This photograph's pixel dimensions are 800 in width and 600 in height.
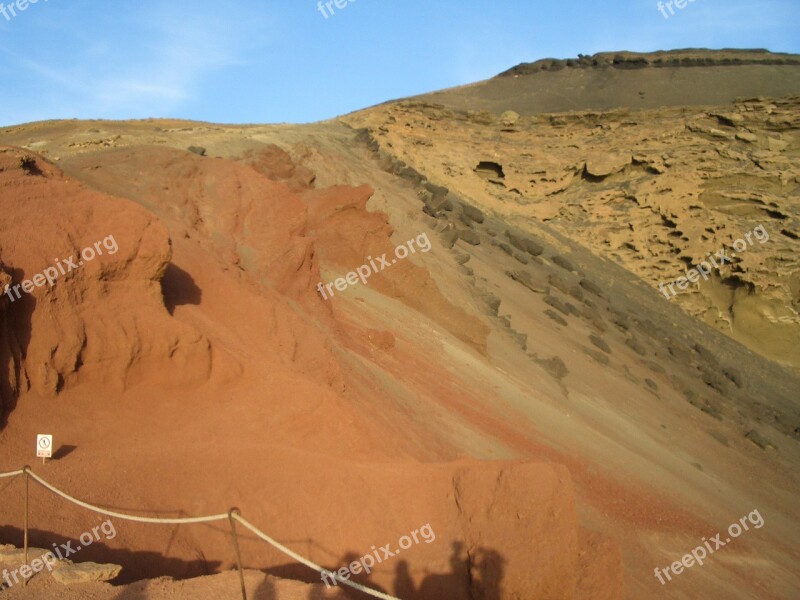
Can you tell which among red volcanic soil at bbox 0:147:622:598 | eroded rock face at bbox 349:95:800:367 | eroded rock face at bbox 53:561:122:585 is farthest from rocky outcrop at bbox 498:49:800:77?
eroded rock face at bbox 53:561:122:585

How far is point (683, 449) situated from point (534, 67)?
29223 mm

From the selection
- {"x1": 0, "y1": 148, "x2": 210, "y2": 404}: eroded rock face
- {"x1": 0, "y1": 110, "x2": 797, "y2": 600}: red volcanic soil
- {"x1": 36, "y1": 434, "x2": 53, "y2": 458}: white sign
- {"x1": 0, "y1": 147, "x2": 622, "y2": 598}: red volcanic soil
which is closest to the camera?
{"x1": 36, "y1": 434, "x2": 53, "y2": 458}: white sign

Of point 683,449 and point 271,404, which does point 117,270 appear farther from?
point 683,449

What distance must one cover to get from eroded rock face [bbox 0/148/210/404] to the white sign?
2.24 feet

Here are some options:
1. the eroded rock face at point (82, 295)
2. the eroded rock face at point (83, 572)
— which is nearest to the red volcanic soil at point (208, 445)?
the eroded rock face at point (82, 295)

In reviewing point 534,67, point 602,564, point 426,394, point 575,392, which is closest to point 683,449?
point 575,392

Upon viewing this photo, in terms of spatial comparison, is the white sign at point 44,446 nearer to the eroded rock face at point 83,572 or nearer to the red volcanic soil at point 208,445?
the red volcanic soil at point 208,445

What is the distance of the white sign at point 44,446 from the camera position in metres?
4.49

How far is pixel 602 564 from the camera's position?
5641 millimetres

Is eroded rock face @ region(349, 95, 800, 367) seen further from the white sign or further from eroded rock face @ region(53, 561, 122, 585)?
eroded rock face @ region(53, 561, 122, 585)

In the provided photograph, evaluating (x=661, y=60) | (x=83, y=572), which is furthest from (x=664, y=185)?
(x=83, y=572)

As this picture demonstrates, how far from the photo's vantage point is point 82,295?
5.62m

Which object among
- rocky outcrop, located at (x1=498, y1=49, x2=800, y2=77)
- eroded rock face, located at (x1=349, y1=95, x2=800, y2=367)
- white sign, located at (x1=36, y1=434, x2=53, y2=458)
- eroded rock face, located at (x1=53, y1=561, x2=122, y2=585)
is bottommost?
eroded rock face, located at (x1=53, y1=561, x2=122, y2=585)

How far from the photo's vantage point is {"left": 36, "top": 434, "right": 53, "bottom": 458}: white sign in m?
4.49
